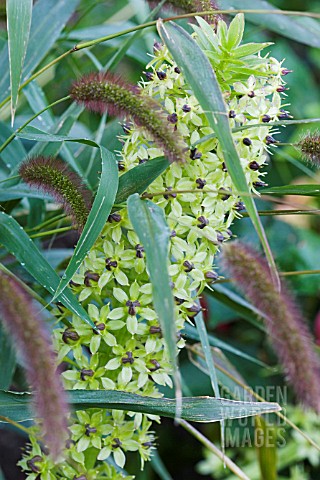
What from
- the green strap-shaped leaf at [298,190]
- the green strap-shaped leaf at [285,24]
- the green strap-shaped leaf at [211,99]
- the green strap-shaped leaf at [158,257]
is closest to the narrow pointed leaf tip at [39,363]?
the green strap-shaped leaf at [158,257]

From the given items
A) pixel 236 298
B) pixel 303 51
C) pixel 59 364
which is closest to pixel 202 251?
pixel 59 364

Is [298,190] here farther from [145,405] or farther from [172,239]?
[145,405]

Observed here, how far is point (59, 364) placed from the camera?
0.64 m

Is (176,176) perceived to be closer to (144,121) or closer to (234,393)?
(144,121)

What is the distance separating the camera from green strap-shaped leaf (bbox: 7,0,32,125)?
569mm

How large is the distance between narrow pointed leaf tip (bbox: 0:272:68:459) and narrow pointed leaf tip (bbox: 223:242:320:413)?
15 centimetres

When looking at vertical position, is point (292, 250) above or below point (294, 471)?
above

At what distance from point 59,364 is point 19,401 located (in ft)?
0.16

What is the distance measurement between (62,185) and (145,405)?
0.64ft

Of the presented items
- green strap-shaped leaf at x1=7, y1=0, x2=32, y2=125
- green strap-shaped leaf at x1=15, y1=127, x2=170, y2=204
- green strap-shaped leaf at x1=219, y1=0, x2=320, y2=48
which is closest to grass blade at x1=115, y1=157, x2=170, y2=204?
green strap-shaped leaf at x1=15, y1=127, x2=170, y2=204

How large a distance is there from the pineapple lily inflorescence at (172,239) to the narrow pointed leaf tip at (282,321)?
0.06 metres

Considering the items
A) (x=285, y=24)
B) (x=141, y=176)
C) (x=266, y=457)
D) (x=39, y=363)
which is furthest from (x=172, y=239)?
(x=285, y=24)

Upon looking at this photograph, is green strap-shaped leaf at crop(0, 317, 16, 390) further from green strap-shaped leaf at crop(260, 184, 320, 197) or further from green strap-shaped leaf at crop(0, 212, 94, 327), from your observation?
green strap-shaped leaf at crop(260, 184, 320, 197)

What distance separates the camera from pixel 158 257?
0.47 metres
